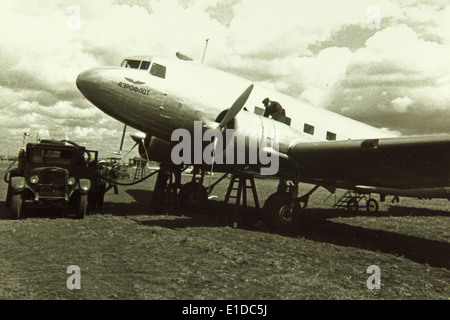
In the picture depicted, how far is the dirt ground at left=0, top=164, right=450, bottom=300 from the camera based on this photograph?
465 centimetres

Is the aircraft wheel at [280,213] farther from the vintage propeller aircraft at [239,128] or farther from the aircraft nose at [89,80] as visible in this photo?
the aircraft nose at [89,80]

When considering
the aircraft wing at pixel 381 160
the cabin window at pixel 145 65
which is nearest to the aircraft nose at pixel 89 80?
the cabin window at pixel 145 65

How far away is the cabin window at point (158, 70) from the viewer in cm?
969

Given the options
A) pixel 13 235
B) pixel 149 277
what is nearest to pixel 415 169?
pixel 149 277

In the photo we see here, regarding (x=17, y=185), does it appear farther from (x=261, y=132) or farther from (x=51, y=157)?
(x=261, y=132)

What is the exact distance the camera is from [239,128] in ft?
28.8

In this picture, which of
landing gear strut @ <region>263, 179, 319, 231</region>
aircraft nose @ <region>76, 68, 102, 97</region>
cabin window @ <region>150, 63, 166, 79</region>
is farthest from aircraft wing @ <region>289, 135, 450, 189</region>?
aircraft nose @ <region>76, 68, 102, 97</region>

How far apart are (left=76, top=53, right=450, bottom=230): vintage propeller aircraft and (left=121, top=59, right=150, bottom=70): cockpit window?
1.3 inches

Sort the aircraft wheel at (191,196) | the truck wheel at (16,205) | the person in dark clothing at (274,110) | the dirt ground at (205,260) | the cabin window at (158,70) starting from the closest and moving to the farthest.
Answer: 1. the dirt ground at (205,260)
2. the truck wheel at (16,205)
3. the cabin window at (158,70)
4. the person in dark clothing at (274,110)
5. the aircraft wheel at (191,196)

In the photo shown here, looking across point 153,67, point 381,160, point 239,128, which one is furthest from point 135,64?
point 381,160

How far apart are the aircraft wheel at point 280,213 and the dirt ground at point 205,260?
445mm

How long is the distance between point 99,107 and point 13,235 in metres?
4.03
